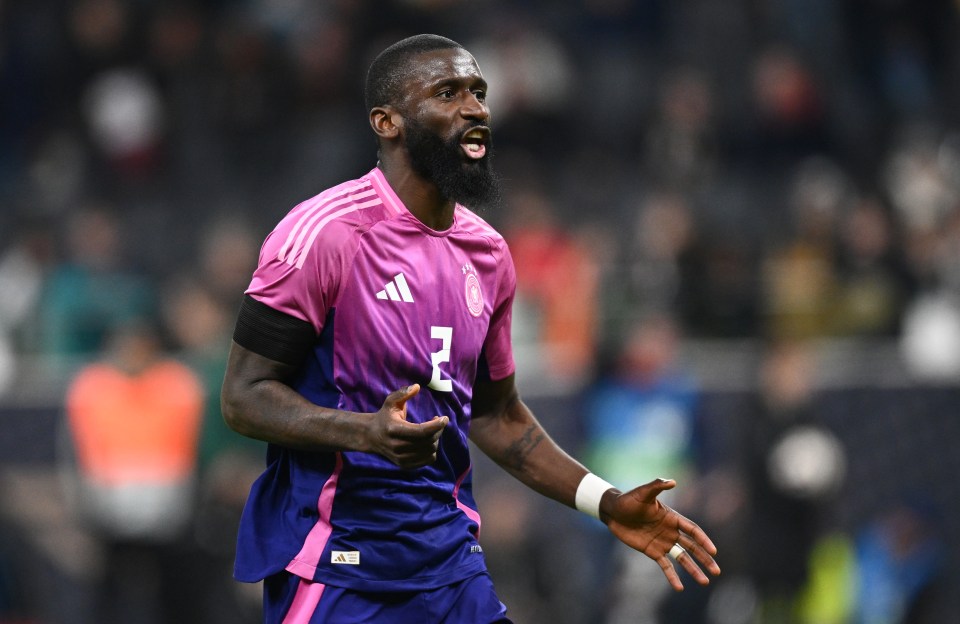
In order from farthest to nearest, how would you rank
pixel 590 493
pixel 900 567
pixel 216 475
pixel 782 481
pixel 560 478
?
pixel 900 567 < pixel 216 475 < pixel 782 481 < pixel 560 478 < pixel 590 493

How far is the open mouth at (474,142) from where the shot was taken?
452 centimetres

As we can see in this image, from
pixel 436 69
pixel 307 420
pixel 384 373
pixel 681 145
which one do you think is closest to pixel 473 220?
pixel 436 69

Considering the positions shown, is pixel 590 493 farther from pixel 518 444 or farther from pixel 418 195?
pixel 418 195

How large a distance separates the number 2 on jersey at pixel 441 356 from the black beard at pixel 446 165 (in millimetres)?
369

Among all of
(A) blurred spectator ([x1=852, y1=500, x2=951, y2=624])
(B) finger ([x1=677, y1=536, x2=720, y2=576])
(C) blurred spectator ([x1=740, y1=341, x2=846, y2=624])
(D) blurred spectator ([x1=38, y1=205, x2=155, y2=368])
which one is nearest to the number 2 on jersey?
(B) finger ([x1=677, y1=536, x2=720, y2=576])

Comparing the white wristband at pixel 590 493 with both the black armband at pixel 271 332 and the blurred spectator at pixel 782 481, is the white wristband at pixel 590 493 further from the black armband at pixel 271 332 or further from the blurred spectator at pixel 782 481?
the blurred spectator at pixel 782 481

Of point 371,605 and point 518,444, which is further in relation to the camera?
point 518,444

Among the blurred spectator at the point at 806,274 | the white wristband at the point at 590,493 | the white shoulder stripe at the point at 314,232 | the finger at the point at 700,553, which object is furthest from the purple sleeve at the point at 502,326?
the blurred spectator at the point at 806,274

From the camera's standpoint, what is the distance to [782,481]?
9.50 metres

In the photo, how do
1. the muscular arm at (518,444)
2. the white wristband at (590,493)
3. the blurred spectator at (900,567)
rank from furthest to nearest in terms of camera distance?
the blurred spectator at (900,567)
the muscular arm at (518,444)
the white wristband at (590,493)

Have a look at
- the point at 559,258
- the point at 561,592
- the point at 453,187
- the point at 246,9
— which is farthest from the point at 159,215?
the point at 453,187

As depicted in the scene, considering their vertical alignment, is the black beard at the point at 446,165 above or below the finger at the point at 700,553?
above

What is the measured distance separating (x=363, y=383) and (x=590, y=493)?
2.74ft

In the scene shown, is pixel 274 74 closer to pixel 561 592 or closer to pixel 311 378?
pixel 561 592
